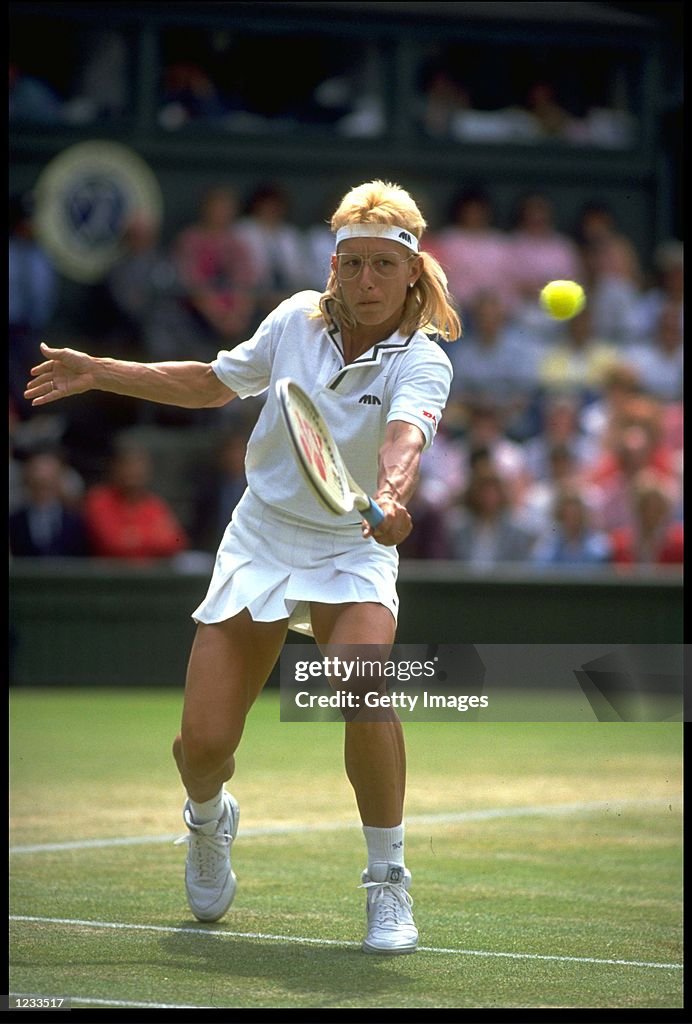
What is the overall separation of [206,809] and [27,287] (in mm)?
9341

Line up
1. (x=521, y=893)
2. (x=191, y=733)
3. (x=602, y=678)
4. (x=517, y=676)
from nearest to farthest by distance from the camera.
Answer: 1. (x=191, y=733)
2. (x=521, y=893)
3. (x=602, y=678)
4. (x=517, y=676)

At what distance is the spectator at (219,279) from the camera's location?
1345 centimetres

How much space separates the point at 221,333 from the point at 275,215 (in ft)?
3.84

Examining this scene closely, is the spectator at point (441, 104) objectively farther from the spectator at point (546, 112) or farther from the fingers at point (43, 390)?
the fingers at point (43, 390)

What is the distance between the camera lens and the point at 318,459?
13.8ft

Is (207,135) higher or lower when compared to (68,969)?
higher

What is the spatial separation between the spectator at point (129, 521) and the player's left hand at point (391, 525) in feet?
24.8

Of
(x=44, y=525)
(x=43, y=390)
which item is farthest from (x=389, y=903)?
(x=44, y=525)

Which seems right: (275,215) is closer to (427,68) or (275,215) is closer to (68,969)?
(427,68)

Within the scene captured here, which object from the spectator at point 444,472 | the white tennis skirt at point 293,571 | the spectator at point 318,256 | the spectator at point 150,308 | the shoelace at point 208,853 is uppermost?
the spectator at point 318,256

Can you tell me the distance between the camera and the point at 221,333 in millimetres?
13500

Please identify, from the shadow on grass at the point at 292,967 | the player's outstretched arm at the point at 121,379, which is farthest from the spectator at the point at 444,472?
the shadow on grass at the point at 292,967

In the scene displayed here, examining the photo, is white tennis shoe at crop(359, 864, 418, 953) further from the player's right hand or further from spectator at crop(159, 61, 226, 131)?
spectator at crop(159, 61, 226, 131)

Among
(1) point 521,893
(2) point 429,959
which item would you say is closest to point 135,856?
(1) point 521,893
